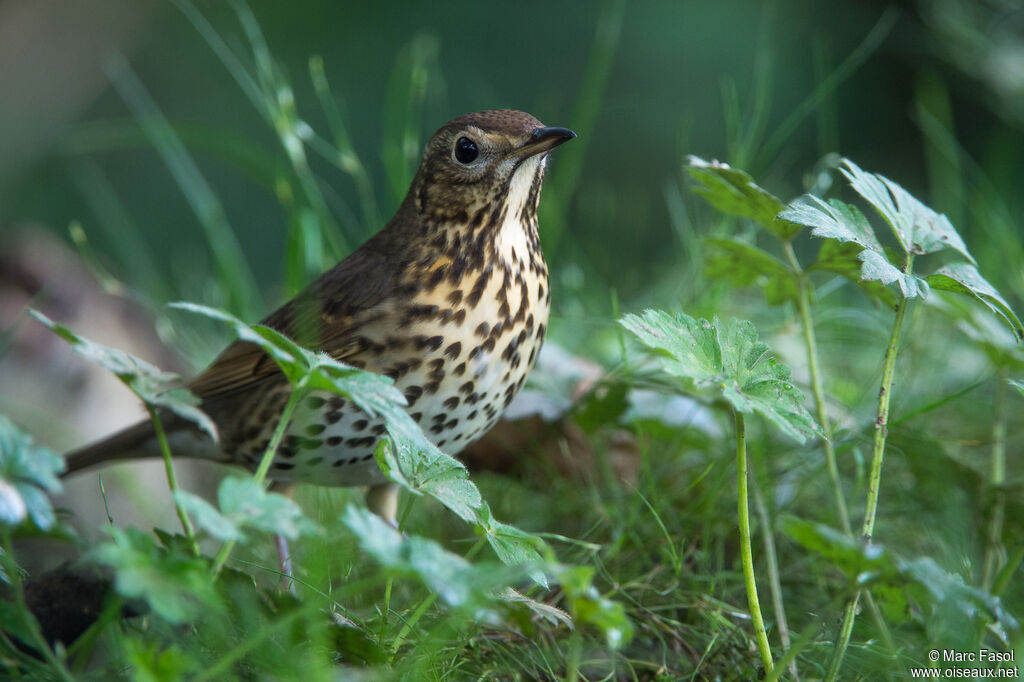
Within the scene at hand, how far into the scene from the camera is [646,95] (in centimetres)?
531

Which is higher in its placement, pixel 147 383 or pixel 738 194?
pixel 738 194

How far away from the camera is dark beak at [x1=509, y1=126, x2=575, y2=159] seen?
1776 millimetres

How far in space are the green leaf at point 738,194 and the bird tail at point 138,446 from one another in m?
1.22

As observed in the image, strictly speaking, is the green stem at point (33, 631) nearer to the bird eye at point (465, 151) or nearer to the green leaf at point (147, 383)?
the green leaf at point (147, 383)

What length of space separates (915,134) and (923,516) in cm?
359

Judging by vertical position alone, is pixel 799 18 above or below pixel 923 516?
above

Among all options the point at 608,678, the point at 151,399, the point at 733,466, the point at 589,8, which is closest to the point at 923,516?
the point at 733,466

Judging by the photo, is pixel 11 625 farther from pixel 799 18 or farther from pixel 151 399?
pixel 799 18

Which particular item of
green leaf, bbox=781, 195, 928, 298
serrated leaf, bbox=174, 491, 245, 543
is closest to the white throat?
green leaf, bbox=781, 195, 928, 298

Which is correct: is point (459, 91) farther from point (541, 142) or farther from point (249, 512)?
point (249, 512)

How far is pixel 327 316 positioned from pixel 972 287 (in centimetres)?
111

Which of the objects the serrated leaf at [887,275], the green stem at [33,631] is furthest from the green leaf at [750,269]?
the green stem at [33,631]

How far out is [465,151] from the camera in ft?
6.14

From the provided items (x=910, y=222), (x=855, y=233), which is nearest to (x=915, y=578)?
(x=855, y=233)
